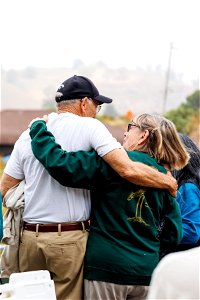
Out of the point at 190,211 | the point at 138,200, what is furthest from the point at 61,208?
the point at 190,211

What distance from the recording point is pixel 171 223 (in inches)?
108

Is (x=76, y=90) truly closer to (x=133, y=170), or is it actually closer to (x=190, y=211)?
(x=133, y=170)

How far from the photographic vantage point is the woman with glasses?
8.20ft

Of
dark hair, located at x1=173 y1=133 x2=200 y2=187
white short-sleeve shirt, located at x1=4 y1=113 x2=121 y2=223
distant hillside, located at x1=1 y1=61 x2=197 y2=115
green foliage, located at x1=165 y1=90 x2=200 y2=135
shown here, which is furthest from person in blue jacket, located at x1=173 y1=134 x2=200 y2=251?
distant hillside, located at x1=1 y1=61 x2=197 y2=115

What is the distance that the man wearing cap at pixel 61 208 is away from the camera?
2572 mm

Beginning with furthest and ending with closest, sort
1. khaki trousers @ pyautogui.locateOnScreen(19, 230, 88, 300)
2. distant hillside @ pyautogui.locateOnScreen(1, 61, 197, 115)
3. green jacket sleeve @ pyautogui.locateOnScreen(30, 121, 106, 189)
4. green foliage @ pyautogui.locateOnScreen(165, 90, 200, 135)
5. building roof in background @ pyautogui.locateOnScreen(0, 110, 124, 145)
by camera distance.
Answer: distant hillside @ pyautogui.locateOnScreen(1, 61, 197, 115) < building roof in background @ pyautogui.locateOnScreen(0, 110, 124, 145) < green foliage @ pyautogui.locateOnScreen(165, 90, 200, 135) < khaki trousers @ pyautogui.locateOnScreen(19, 230, 88, 300) < green jacket sleeve @ pyautogui.locateOnScreen(30, 121, 106, 189)

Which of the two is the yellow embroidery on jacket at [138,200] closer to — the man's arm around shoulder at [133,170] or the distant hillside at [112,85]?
the man's arm around shoulder at [133,170]

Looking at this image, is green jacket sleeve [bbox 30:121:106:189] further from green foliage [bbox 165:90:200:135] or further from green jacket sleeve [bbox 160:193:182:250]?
green foliage [bbox 165:90:200:135]

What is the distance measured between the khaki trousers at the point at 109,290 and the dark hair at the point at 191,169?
78 centimetres

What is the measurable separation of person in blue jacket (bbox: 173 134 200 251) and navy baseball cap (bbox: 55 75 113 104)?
2.54ft

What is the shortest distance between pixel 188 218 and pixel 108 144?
34.0 inches

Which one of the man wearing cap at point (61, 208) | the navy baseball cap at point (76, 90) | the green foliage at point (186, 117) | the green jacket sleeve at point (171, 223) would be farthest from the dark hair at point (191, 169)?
the green foliage at point (186, 117)

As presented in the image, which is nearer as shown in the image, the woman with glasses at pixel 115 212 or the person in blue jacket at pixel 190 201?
the woman with glasses at pixel 115 212

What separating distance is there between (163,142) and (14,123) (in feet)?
158
